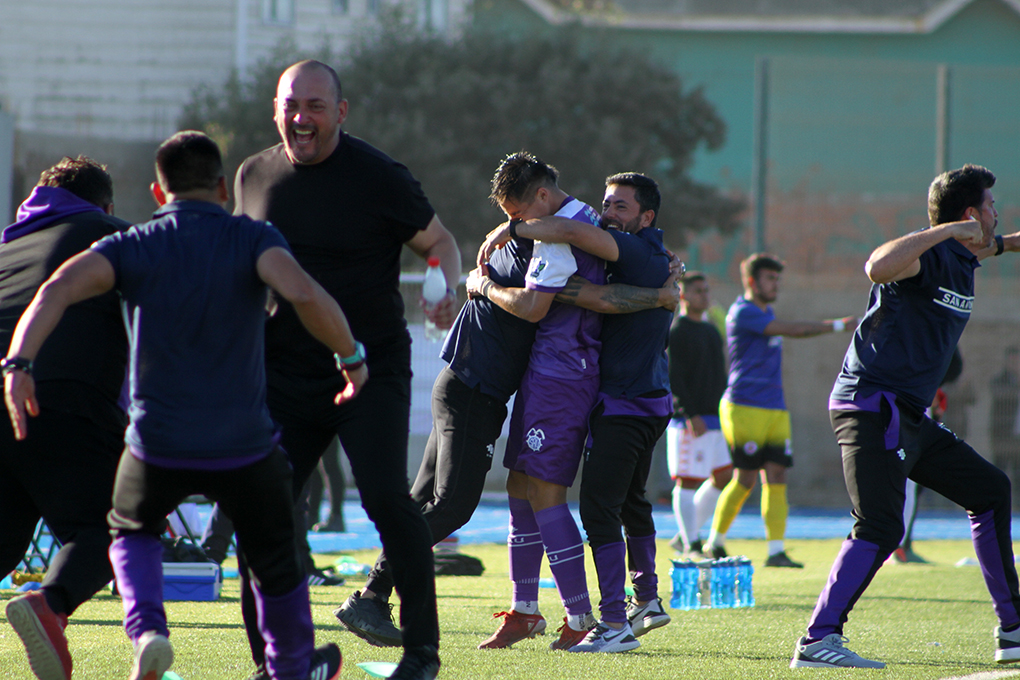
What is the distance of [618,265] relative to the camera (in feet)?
19.2

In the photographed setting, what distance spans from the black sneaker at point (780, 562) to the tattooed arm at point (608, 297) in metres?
4.75

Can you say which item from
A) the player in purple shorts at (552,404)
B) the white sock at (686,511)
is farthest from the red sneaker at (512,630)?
the white sock at (686,511)

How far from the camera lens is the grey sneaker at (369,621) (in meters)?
5.03

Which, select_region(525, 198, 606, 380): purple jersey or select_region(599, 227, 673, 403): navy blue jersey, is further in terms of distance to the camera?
select_region(599, 227, 673, 403): navy blue jersey

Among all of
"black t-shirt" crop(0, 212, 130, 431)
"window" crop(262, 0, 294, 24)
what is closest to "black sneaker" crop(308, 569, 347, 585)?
"black t-shirt" crop(0, 212, 130, 431)

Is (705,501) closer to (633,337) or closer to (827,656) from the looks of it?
(633,337)

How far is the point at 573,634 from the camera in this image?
571 cm

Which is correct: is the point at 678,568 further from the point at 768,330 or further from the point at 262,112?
the point at 262,112

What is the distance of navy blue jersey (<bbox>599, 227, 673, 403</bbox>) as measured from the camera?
5797mm

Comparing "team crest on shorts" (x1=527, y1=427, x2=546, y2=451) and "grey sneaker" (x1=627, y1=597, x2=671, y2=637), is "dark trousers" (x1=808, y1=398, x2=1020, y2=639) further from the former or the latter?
"team crest on shorts" (x1=527, y1=427, x2=546, y2=451)

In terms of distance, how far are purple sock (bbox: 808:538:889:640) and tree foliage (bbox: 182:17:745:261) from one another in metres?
18.6

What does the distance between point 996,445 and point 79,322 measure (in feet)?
45.4

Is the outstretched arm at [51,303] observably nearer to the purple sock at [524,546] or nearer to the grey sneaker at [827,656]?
the purple sock at [524,546]

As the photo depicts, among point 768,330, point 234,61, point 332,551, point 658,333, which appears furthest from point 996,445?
point 234,61
